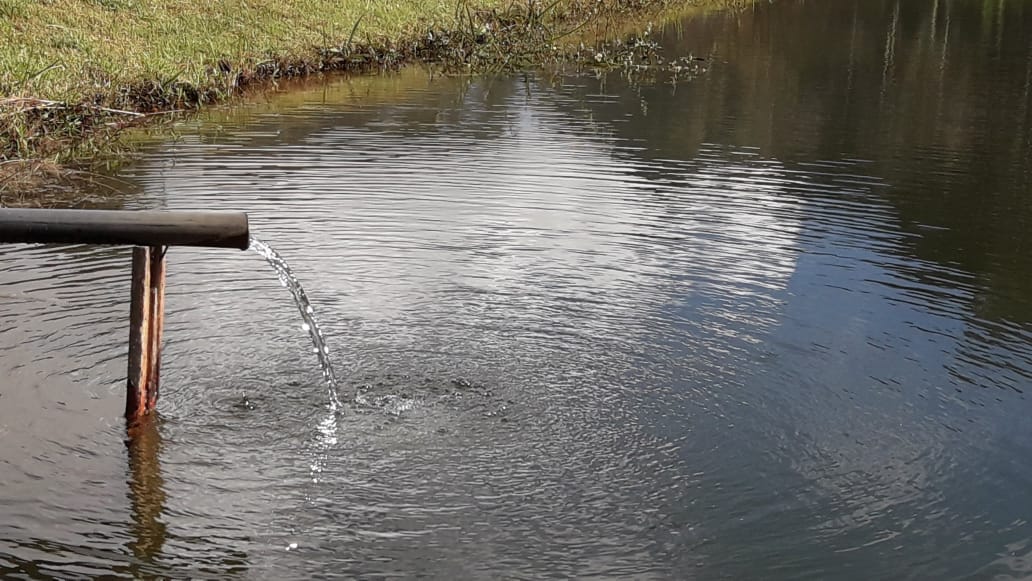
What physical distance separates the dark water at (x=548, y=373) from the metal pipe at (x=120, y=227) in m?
1.14

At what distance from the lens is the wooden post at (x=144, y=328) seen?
581cm

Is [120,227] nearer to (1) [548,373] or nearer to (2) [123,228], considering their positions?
(2) [123,228]

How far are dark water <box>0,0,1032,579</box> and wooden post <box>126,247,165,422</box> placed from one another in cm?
19

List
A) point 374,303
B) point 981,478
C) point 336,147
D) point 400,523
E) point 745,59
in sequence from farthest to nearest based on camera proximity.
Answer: point 745,59, point 336,147, point 374,303, point 981,478, point 400,523

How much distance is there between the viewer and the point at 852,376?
23.1 feet

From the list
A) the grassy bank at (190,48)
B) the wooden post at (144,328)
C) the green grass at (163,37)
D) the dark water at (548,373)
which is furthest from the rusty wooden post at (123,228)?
the green grass at (163,37)

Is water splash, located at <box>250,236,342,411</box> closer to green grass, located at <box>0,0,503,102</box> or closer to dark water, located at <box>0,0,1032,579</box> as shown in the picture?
dark water, located at <box>0,0,1032,579</box>

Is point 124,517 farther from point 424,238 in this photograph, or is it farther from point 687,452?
point 424,238

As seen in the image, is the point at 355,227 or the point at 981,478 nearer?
the point at 981,478

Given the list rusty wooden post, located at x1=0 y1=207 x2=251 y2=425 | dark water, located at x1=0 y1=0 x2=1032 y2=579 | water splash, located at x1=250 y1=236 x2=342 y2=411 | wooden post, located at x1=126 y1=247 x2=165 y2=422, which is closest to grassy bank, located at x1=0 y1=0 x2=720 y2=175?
dark water, located at x1=0 y1=0 x2=1032 y2=579

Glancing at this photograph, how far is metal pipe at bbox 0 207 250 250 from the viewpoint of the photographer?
531 centimetres

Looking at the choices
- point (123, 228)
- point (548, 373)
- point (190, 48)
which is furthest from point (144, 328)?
point (190, 48)

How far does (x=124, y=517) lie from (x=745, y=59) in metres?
17.5

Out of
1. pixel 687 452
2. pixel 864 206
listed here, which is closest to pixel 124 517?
pixel 687 452
